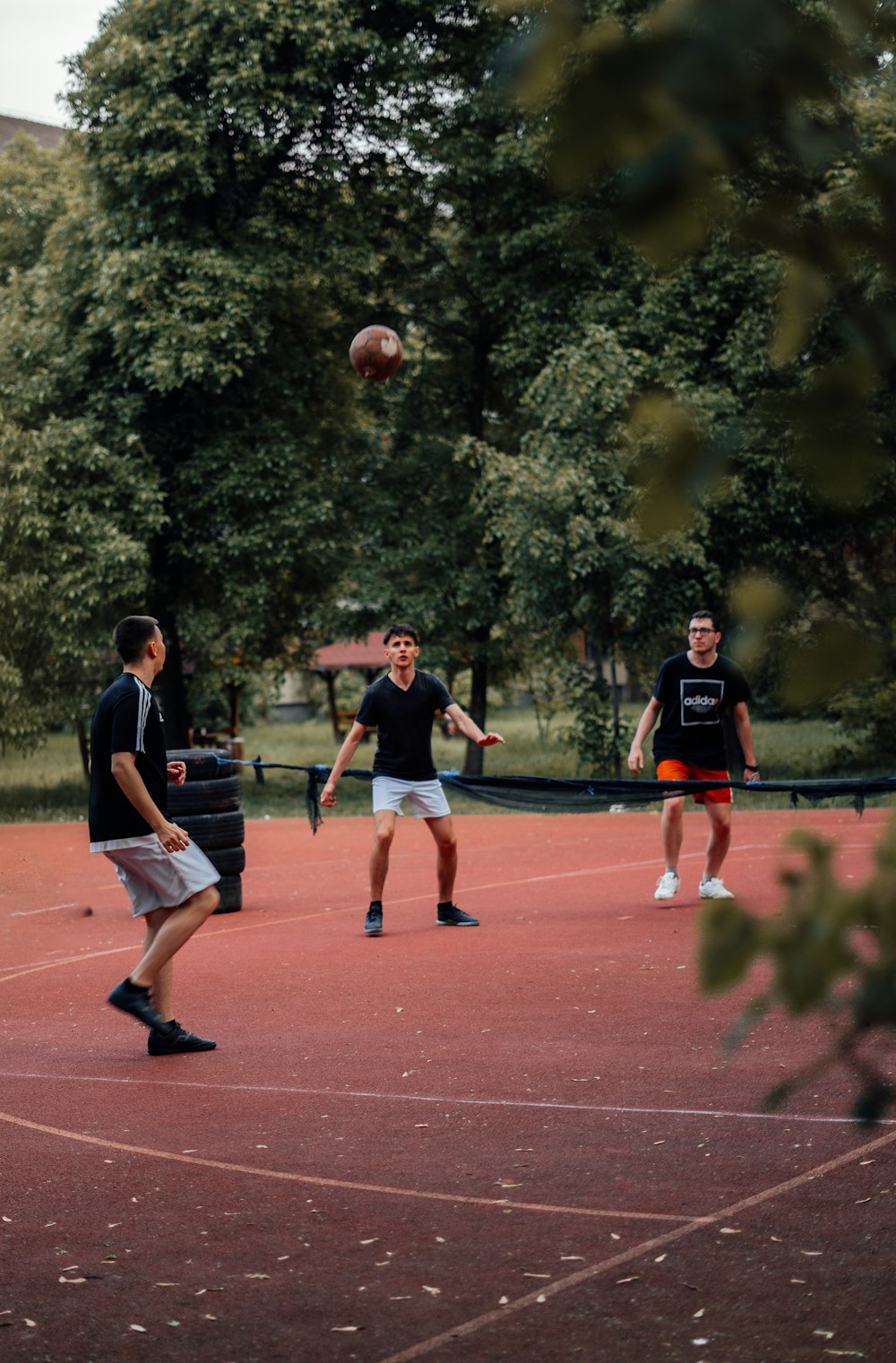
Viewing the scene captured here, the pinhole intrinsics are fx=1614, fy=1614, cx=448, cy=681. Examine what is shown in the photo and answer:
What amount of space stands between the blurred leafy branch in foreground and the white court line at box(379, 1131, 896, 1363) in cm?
253

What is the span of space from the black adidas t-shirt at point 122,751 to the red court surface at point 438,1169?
1131mm

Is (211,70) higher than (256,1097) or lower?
higher

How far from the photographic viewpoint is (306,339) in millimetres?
30312

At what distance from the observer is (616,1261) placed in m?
4.73

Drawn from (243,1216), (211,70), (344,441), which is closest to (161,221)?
(211,70)

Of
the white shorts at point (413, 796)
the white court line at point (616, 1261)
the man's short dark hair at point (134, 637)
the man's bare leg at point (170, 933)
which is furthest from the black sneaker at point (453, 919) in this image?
the white court line at point (616, 1261)

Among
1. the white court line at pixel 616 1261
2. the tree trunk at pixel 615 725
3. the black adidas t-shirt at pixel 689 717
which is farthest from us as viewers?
the tree trunk at pixel 615 725

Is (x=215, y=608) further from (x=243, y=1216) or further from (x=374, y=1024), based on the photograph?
(x=243, y=1216)

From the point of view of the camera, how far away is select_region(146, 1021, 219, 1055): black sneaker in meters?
7.79

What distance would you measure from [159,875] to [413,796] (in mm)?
3693

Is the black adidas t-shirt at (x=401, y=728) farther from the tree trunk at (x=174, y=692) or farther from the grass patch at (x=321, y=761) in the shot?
the tree trunk at (x=174, y=692)

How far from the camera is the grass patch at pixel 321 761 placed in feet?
83.9

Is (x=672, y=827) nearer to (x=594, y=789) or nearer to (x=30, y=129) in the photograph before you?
(x=594, y=789)

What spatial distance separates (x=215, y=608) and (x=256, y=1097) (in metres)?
21.9
